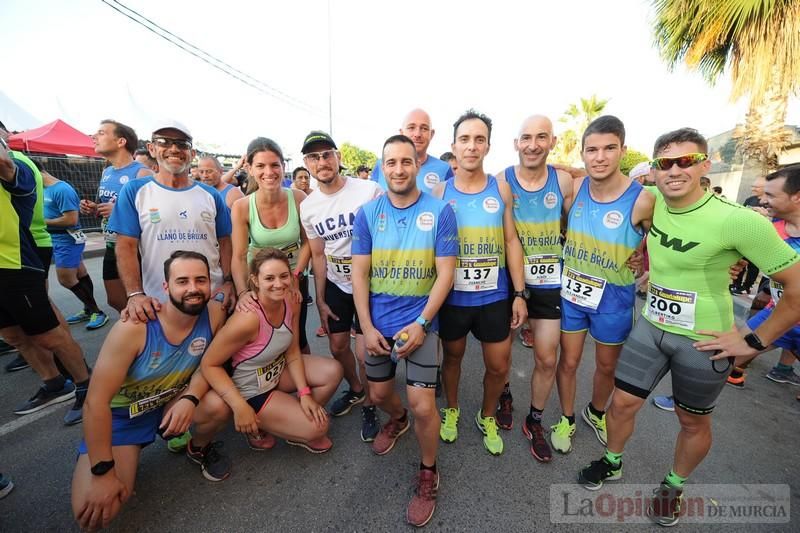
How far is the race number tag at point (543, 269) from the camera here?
2639mm

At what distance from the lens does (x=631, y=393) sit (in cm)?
213

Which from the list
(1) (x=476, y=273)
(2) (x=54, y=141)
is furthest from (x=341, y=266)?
(2) (x=54, y=141)

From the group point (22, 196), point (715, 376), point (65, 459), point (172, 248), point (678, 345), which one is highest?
point (22, 196)

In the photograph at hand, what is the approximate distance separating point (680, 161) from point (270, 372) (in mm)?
3043

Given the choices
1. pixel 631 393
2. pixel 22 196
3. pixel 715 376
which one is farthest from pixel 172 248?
pixel 715 376

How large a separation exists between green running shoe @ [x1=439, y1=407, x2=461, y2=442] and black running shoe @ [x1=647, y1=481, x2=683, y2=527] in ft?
4.28

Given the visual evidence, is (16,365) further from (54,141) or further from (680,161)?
(54,141)

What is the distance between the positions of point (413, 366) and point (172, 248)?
2078 millimetres

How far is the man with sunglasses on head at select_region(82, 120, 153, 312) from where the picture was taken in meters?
3.64

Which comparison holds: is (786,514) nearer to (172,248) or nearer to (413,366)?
(413,366)

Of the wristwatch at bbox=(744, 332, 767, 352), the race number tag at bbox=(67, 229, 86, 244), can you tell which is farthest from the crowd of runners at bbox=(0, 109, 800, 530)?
the race number tag at bbox=(67, 229, 86, 244)

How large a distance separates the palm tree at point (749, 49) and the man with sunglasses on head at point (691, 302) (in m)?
7.81

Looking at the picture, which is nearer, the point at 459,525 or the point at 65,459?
the point at 459,525

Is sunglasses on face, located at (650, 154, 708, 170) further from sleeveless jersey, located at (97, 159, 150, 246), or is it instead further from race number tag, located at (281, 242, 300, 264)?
sleeveless jersey, located at (97, 159, 150, 246)
